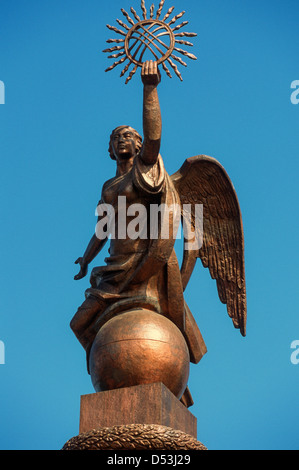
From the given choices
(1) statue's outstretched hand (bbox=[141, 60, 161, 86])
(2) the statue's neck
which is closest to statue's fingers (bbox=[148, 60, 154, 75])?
(1) statue's outstretched hand (bbox=[141, 60, 161, 86])

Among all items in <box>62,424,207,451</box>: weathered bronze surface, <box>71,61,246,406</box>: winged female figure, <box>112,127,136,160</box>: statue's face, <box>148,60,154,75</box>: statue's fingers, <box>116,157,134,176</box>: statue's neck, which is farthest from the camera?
<box>116,157,134,176</box>: statue's neck

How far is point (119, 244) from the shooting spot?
439 inches

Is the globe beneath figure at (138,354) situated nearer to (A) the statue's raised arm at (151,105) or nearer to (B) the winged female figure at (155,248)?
(B) the winged female figure at (155,248)

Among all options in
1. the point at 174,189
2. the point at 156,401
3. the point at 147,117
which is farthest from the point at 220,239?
the point at 156,401

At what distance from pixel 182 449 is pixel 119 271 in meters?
2.80

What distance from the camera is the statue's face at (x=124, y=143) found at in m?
11.6

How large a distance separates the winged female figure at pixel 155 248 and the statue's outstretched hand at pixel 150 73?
0.01 meters

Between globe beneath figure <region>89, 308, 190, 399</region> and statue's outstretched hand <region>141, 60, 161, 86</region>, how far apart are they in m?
2.94

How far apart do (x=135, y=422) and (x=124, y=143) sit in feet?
13.6

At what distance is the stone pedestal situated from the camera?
8.84 metres

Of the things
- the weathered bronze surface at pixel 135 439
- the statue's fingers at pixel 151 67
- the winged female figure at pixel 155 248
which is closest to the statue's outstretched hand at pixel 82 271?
the winged female figure at pixel 155 248

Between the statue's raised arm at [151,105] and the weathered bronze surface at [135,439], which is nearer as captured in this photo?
the weathered bronze surface at [135,439]

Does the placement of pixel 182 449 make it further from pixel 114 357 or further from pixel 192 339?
pixel 192 339

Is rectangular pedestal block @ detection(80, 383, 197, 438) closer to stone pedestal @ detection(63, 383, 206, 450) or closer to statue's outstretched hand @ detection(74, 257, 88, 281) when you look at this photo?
stone pedestal @ detection(63, 383, 206, 450)
